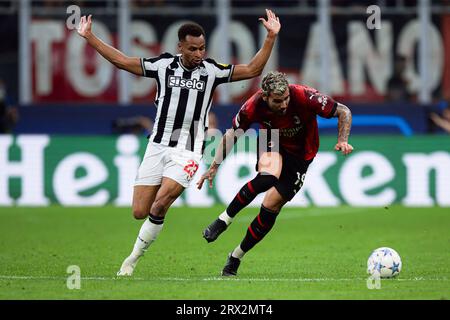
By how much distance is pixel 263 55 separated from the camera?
1068cm

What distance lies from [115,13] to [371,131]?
590 cm

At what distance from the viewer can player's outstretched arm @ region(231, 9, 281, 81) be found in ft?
34.8

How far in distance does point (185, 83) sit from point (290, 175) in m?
1.34

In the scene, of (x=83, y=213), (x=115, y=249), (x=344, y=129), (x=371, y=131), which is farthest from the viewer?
(x=371, y=131)

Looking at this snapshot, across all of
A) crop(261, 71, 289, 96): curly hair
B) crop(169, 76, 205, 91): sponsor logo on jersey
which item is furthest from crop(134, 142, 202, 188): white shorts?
crop(261, 71, 289, 96): curly hair

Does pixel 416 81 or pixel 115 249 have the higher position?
pixel 416 81

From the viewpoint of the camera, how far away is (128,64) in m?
10.7

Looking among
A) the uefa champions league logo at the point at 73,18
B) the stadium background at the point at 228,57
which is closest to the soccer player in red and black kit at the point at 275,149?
the uefa champions league logo at the point at 73,18

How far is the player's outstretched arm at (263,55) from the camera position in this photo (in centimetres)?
1061

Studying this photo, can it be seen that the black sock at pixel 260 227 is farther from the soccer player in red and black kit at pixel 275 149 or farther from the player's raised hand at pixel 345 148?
the player's raised hand at pixel 345 148

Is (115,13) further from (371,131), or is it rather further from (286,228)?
(286,228)

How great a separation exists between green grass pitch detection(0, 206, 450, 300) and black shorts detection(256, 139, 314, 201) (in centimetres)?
81
